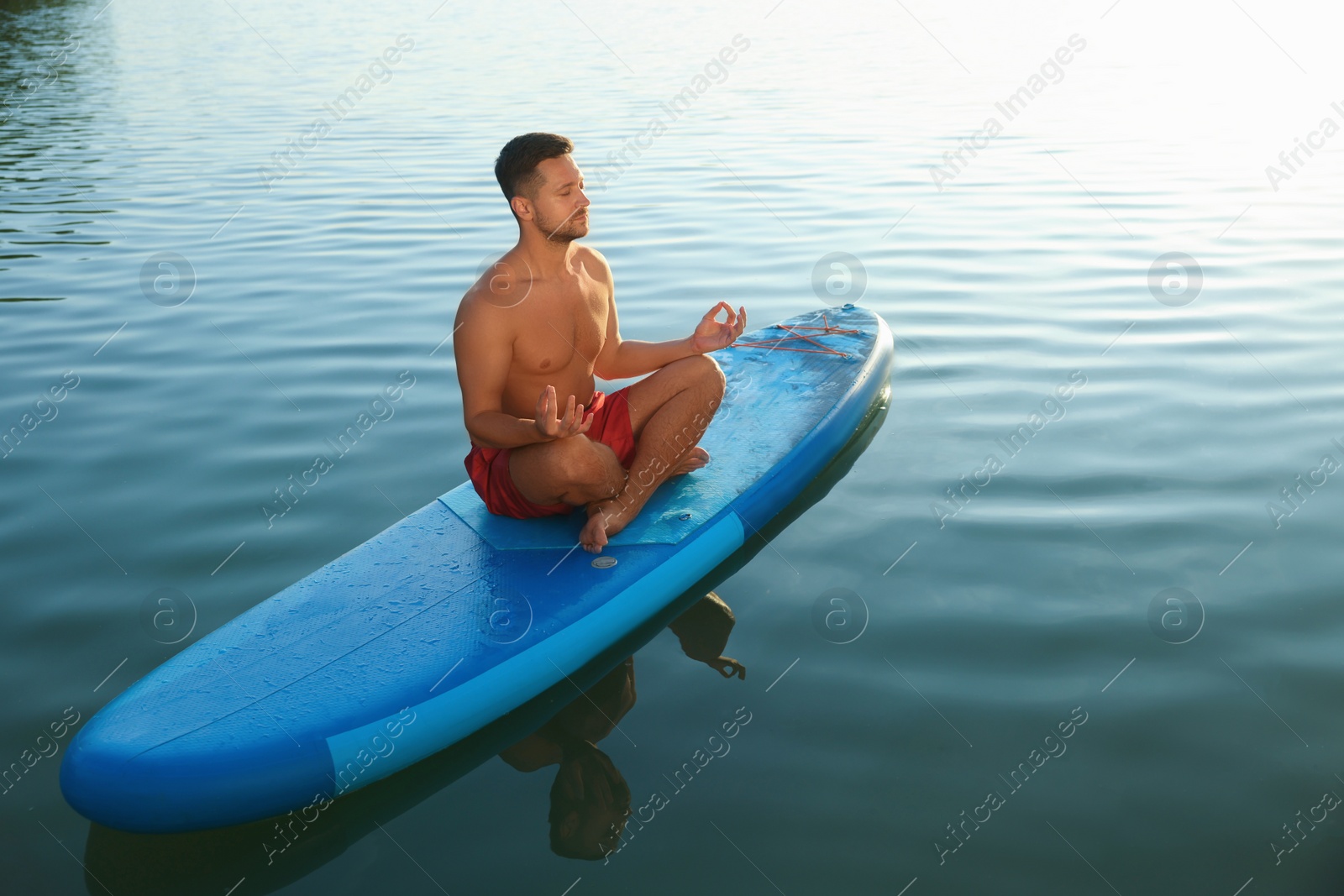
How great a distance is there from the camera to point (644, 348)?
350cm

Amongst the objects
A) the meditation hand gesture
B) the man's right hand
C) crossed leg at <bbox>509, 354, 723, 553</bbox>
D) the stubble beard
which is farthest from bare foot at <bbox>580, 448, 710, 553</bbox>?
the stubble beard

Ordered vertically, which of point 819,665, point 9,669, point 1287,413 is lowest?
point 9,669

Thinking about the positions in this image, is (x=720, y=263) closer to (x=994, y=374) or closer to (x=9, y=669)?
(x=994, y=374)

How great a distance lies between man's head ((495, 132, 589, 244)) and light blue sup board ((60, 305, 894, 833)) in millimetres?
876

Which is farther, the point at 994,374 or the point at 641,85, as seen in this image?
the point at 641,85

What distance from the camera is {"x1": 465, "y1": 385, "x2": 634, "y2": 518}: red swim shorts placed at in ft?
10.6

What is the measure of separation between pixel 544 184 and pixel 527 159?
0.08 meters

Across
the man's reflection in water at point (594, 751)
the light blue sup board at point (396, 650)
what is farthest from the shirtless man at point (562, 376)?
the man's reflection in water at point (594, 751)

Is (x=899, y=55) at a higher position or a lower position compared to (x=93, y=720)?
lower

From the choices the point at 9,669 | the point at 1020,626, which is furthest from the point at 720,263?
the point at 9,669

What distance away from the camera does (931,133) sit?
33.5ft

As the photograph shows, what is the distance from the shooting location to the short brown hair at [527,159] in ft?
9.75

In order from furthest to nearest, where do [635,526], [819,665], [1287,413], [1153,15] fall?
[1153,15], [1287,413], [635,526], [819,665]

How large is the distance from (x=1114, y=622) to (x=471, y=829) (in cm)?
176
